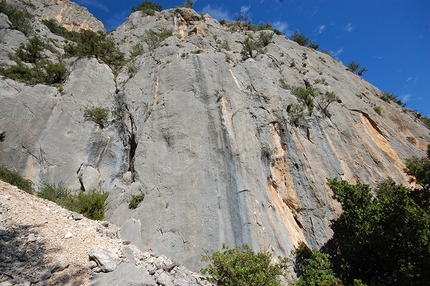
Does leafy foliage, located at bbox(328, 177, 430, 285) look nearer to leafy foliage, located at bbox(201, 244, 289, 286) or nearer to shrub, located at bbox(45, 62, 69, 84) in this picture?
leafy foliage, located at bbox(201, 244, 289, 286)

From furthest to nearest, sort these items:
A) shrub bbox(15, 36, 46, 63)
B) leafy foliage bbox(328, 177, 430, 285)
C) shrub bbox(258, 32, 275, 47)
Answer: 1. shrub bbox(258, 32, 275, 47)
2. shrub bbox(15, 36, 46, 63)
3. leafy foliage bbox(328, 177, 430, 285)

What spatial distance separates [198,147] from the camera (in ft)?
41.1

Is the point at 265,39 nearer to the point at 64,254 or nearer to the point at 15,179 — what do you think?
the point at 15,179

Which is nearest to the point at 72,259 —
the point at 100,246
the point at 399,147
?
the point at 100,246

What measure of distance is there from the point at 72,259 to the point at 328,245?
36.8ft

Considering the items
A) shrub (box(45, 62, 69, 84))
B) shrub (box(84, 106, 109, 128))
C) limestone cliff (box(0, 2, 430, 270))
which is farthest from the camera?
shrub (box(45, 62, 69, 84))

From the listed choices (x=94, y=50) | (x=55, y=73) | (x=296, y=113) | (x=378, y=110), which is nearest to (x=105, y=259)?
(x=296, y=113)

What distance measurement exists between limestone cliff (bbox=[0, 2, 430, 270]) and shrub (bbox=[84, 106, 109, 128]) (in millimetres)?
403

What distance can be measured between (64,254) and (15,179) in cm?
676

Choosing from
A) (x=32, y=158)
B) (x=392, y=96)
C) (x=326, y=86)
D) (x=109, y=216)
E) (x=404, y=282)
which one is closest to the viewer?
(x=404, y=282)

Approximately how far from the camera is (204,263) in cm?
892

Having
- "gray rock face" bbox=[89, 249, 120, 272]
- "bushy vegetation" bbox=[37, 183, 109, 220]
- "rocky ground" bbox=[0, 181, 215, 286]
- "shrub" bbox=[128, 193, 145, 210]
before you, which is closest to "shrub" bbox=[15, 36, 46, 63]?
"bushy vegetation" bbox=[37, 183, 109, 220]

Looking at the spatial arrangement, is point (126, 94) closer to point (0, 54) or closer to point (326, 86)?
point (0, 54)

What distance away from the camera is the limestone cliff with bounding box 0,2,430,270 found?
10523 mm
